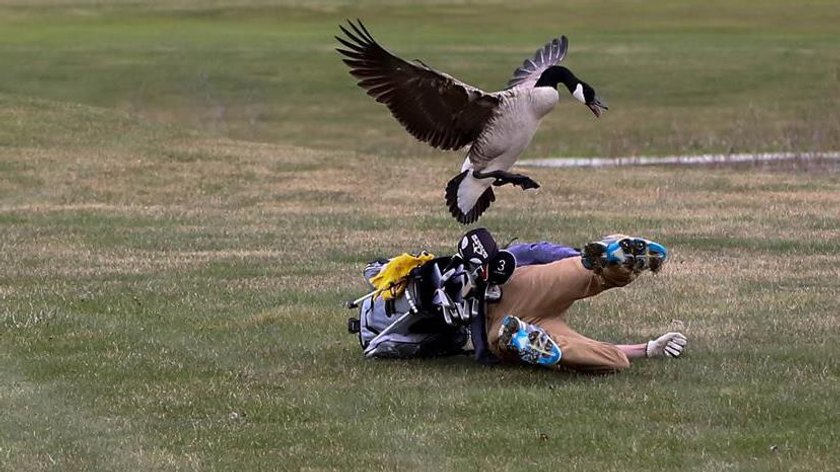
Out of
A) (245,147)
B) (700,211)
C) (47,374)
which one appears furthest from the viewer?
(245,147)

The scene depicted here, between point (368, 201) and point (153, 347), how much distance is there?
743 cm

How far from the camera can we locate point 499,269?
23.8 ft

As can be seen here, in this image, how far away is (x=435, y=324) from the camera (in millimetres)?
7613

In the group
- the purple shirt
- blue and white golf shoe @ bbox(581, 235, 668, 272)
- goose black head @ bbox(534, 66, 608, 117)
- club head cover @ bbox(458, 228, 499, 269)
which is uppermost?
goose black head @ bbox(534, 66, 608, 117)

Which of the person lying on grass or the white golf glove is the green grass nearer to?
the white golf glove

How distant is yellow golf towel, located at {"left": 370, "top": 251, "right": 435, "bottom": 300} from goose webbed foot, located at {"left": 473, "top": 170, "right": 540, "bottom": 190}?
538mm

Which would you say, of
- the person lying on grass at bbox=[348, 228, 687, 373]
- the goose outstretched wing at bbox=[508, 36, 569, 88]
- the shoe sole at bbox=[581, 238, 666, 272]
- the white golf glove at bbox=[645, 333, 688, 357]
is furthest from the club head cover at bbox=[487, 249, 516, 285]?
the goose outstretched wing at bbox=[508, 36, 569, 88]

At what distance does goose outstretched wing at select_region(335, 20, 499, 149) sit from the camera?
25.3 feet

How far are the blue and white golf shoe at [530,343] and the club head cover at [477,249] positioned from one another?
32 cm

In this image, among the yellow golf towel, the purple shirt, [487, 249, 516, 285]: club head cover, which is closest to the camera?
[487, 249, 516, 285]: club head cover

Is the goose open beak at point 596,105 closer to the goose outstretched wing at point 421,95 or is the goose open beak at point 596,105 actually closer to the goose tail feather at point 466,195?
the goose outstretched wing at point 421,95

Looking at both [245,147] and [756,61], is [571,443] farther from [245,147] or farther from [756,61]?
[756,61]

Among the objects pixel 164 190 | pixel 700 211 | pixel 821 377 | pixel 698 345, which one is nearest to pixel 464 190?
pixel 698 345

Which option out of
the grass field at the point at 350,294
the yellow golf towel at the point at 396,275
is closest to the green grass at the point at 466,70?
the grass field at the point at 350,294
